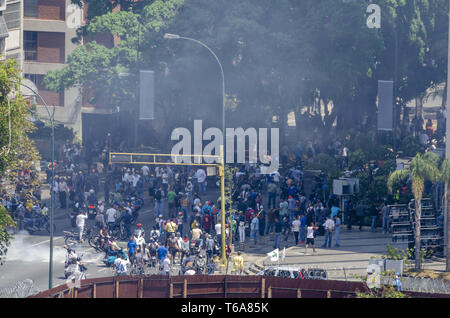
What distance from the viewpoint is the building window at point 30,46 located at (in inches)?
3135

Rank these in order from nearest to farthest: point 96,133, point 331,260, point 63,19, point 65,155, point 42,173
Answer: point 331,260
point 42,173
point 65,155
point 96,133
point 63,19

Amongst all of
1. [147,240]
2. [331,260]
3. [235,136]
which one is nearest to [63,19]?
[235,136]

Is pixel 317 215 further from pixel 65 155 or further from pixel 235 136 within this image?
pixel 65 155

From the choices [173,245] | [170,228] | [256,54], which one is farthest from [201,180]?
[173,245]

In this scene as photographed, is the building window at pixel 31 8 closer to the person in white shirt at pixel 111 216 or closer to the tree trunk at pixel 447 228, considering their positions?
the person in white shirt at pixel 111 216

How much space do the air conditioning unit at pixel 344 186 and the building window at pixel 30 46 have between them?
42.4 m

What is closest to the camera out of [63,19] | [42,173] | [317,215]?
[317,215]

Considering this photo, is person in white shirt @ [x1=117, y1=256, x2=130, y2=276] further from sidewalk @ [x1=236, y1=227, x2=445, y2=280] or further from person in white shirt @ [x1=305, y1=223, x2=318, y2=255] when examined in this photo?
person in white shirt @ [x1=305, y1=223, x2=318, y2=255]

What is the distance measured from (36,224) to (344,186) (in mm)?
13400

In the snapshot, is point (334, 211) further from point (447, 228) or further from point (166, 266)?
point (166, 266)

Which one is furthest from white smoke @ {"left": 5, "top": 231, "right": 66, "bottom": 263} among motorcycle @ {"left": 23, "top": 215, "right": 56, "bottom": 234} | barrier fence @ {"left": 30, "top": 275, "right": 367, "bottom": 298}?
barrier fence @ {"left": 30, "top": 275, "right": 367, "bottom": 298}

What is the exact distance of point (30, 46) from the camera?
7981cm

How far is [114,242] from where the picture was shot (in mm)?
39094

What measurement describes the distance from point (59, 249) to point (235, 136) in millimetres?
18327
